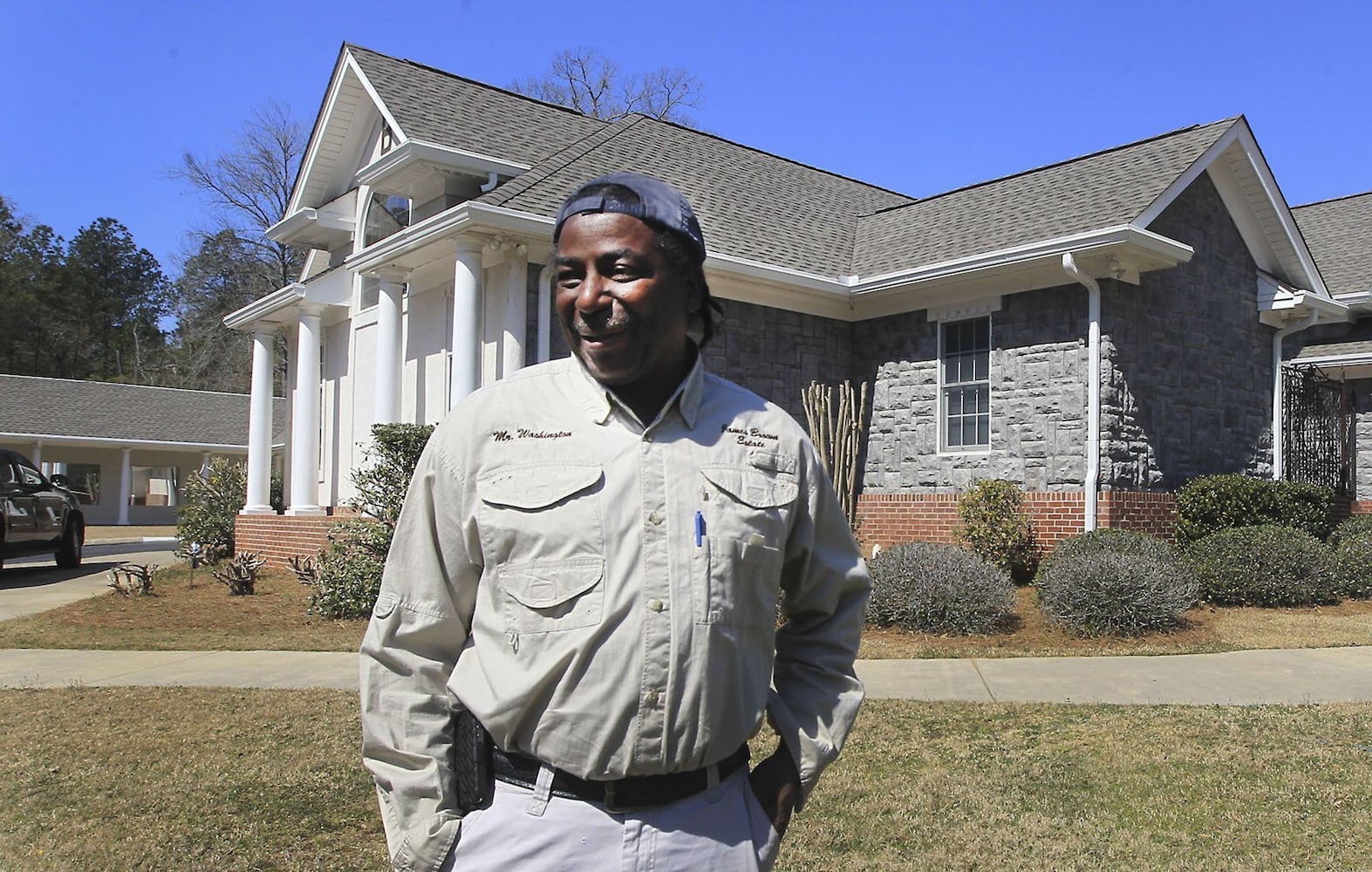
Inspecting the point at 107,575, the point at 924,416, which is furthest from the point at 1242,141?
Answer: the point at 107,575

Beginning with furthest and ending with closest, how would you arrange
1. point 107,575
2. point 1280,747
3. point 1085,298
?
point 107,575 < point 1085,298 < point 1280,747

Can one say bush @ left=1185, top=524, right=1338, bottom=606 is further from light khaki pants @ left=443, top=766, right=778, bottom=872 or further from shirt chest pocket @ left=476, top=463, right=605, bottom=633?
shirt chest pocket @ left=476, top=463, right=605, bottom=633

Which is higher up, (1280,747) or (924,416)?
(924,416)

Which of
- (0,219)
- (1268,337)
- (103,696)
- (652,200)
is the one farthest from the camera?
(0,219)

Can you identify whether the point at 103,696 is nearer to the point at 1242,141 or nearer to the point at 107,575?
the point at 107,575

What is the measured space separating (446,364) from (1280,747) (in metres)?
10.3

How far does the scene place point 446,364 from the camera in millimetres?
13852

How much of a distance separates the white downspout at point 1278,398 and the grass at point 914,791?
904 centimetres

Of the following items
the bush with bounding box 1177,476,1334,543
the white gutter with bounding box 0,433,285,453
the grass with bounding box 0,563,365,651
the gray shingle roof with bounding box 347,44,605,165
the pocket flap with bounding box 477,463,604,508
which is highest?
the gray shingle roof with bounding box 347,44,605,165

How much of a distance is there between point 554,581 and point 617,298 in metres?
0.53

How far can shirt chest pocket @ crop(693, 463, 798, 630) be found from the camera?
200 centimetres

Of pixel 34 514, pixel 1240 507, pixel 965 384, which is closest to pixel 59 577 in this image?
pixel 34 514

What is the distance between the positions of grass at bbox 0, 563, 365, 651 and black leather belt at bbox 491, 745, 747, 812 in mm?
7667

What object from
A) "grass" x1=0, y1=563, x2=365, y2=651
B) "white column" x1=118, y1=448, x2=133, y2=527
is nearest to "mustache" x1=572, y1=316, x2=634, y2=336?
"grass" x1=0, y1=563, x2=365, y2=651
